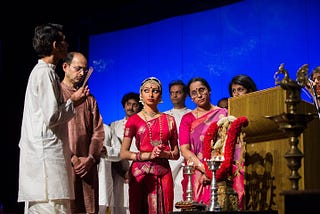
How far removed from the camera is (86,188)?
433cm

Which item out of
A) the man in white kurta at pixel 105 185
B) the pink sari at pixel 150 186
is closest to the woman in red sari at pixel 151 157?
the pink sari at pixel 150 186

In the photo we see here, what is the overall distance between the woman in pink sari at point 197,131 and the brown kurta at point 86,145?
632 millimetres

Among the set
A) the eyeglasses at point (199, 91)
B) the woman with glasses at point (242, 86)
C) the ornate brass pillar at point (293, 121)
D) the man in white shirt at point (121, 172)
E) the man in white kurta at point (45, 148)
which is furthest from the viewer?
the man in white shirt at point (121, 172)

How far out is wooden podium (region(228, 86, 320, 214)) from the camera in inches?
115

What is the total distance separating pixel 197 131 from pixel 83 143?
0.85 m

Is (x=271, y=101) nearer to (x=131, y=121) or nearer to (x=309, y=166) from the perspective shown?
(x=309, y=166)

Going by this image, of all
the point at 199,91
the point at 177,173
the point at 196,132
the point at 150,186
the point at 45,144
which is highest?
the point at 199,91

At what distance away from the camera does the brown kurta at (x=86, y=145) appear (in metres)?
4.31

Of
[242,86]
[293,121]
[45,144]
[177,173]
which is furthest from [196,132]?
[293,121]

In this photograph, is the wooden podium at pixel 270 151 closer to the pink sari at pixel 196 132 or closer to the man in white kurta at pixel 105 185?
the pink sari at pixel 196 132

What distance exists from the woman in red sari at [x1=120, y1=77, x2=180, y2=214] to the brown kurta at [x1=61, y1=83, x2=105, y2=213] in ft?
0.75

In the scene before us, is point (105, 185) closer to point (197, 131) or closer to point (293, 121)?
point (197, 131)

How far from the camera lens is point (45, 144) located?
3.48 metres

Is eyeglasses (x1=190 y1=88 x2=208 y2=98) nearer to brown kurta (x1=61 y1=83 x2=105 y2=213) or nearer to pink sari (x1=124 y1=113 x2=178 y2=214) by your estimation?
pink sari (x1=124 y1=113 x2=178 y2=214)
